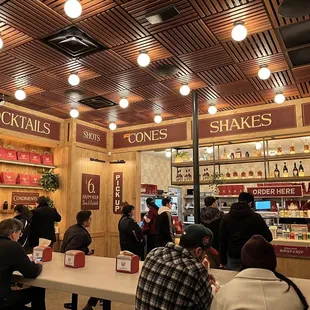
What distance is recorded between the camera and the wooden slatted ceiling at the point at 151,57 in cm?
359

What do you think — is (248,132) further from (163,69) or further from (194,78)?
(163,69)

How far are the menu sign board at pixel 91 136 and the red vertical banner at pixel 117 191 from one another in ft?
2.72

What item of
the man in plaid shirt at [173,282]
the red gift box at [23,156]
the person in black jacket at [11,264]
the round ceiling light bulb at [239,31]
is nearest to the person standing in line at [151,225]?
the red gift box at [23,156]

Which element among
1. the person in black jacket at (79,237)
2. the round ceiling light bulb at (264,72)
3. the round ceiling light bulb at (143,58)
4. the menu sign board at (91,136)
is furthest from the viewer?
the menu sign board at (91,136)

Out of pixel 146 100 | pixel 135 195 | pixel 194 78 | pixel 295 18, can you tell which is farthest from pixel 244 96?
pixel 135 195

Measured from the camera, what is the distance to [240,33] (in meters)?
3.76

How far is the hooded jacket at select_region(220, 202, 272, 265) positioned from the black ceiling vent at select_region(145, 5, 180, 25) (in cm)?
232

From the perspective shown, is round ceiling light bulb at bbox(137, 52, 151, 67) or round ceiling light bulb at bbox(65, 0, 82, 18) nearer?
round ceiling light bulb at bbox(65, 0, 82, 18)

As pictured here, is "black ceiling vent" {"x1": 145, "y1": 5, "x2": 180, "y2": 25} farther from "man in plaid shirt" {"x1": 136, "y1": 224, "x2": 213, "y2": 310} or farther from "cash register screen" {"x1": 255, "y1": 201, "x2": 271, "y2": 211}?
"cash register screen" {"x1": 255, "y1": 201, "x2": 271, "y2": 211}

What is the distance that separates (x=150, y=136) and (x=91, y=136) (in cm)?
140

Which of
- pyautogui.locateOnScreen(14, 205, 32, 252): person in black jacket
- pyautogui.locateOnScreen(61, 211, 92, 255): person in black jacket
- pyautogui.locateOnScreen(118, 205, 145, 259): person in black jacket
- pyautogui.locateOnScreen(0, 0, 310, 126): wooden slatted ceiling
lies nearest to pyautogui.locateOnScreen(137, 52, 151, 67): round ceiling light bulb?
pyautogui.locateOnScreen(0, 0, 310, 126): wooden slatted ceiling

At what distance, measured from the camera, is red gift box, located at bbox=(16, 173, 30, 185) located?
22.3 ft

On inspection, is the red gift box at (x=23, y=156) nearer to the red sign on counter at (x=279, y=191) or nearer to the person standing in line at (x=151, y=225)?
the person standing in line at (x=151, y=225)

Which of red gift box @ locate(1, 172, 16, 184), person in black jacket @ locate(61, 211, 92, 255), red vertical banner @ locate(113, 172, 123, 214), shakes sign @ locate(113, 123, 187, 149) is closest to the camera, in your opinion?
person in black jacket @ locate(61, 211, 92, 255)
